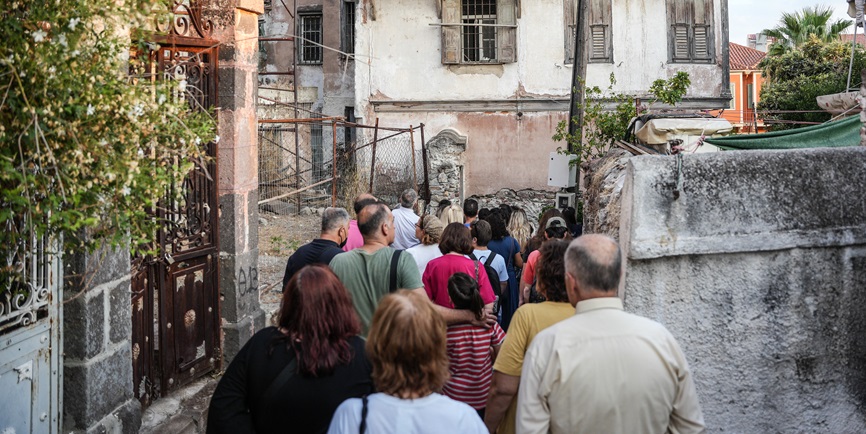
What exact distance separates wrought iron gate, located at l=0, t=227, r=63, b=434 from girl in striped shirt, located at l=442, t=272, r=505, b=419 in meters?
2.09

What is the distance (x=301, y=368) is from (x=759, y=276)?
2417 mm

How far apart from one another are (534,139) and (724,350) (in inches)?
616

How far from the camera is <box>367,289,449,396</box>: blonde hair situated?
8.52 feet

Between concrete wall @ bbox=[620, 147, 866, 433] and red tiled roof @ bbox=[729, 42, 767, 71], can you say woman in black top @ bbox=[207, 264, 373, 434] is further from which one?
red tiled roof @ bbox=[729, 42, 767, 71]

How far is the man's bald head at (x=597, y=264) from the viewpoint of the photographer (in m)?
3.13

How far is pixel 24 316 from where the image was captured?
4406mm

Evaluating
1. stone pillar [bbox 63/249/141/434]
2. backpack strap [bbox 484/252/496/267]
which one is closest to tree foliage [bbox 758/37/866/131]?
backpack strap [bbox 484/252/496/267]

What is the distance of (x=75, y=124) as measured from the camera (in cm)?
299

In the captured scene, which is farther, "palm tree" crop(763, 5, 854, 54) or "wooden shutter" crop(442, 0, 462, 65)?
"palm tree" crop(763, 5, 854, 54)

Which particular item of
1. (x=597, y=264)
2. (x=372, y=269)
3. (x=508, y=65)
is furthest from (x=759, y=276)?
(x=508, y=65)

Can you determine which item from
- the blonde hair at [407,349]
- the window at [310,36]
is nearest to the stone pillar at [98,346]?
the blonde hair at [407,349]

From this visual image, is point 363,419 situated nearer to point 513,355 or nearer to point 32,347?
point 513,355

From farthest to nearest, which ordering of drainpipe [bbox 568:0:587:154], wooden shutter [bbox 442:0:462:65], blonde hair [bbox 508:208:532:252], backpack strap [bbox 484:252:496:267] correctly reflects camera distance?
wooden shutter [bbox 442:0:462:65]
drainpipe [bbox 568:0:587:154]
blonde hair [bbox 508:208:532:252]
backpack strap [bbox 484:252:496:267]

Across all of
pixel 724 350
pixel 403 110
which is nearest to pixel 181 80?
pixel 724 350
